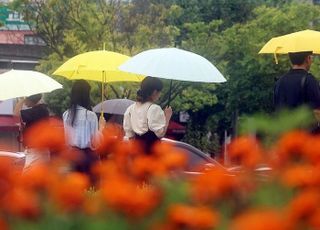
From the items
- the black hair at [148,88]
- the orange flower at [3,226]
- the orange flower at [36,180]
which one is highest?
the orange flower at [36,180]

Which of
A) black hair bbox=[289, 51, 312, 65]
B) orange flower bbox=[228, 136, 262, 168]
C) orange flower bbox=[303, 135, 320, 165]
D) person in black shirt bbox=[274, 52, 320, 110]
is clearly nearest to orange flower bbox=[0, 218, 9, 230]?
orange flower bbox=[228, 136, 262, 168]

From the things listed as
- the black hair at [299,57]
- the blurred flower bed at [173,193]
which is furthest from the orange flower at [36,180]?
the black hair at [299,57]

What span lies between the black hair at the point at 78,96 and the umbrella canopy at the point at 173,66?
1.73ft

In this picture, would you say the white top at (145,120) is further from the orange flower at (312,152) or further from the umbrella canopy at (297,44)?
the orange flower at (312,152)

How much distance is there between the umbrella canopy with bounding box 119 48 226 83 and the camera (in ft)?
30.3

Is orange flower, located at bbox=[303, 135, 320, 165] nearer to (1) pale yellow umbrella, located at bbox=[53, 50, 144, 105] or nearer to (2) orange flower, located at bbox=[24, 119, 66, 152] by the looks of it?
(2) orange flower, located at bbox=[24, 119, 66, 152]

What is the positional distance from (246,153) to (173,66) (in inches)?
269

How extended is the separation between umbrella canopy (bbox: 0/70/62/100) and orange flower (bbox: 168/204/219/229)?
7.57 metres

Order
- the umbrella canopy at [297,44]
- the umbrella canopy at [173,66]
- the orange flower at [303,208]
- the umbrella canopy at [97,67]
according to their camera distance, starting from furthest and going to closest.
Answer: the umbrella canopy at [97,67] → the umbrella canopy at [173,66] → the umbrella canopy at [297,44] → the orange flower at [303,208]

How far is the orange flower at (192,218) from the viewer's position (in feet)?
7.29

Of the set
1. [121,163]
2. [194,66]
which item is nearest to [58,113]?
[194,66]

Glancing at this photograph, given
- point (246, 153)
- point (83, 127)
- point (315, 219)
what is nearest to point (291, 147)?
point (246, 153)

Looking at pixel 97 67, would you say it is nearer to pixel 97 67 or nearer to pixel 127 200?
pixel 97 67

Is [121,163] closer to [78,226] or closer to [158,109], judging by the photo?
[78,226]
